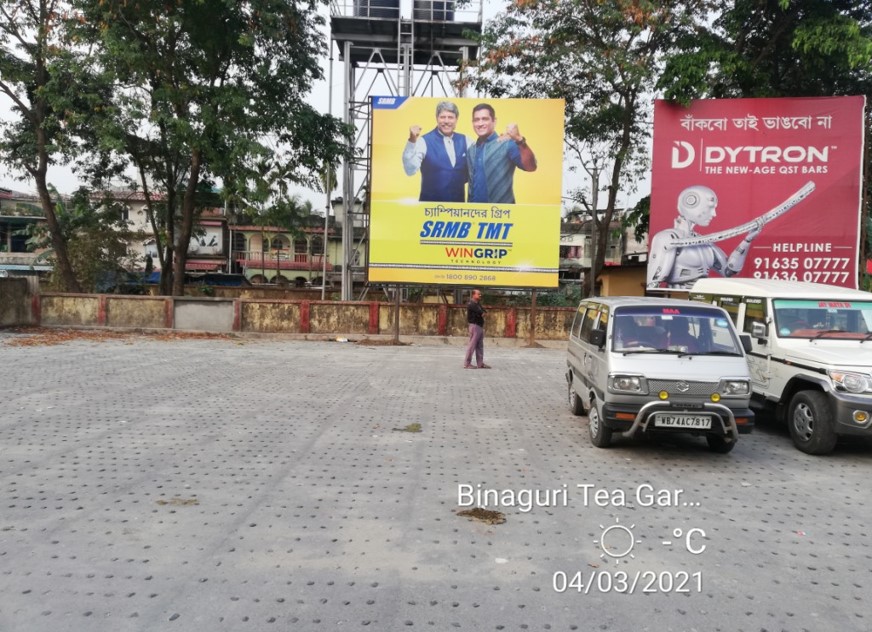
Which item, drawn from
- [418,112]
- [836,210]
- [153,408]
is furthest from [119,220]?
[836,210]

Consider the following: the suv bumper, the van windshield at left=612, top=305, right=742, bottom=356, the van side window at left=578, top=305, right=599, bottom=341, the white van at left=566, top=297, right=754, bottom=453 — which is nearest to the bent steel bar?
the van side window at left=578, top=305, right=599, bottom=341

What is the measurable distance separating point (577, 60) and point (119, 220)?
72.8 ft

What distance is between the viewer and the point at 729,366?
6.28 meters

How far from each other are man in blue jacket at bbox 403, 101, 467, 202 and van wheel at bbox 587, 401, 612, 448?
507 inches

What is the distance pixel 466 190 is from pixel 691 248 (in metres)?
7.11

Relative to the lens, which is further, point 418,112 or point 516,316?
point 516,316

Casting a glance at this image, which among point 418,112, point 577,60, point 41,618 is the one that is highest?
point 577,60

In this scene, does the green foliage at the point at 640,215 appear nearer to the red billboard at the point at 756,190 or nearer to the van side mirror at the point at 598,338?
the red billboard at the point at 756,190

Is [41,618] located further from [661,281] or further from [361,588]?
[661,281]

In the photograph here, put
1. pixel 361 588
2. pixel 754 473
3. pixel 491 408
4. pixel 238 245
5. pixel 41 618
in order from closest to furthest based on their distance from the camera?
pixel 41 618
pixel 361 588
pixel 754 473
pixel 491 408
pixel 238 245

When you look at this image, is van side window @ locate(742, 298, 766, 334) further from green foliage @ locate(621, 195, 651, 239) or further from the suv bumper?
green foliage @ locate(621, 195, 651, 239)

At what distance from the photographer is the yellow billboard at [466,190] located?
18859 millimetres

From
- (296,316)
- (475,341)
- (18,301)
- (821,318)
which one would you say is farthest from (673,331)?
(18,301)

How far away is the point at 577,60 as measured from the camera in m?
20.9
